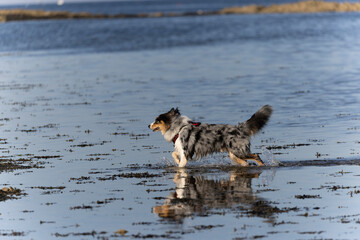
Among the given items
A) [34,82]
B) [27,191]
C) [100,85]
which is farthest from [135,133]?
[34,82]

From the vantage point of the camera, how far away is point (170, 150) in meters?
20.7

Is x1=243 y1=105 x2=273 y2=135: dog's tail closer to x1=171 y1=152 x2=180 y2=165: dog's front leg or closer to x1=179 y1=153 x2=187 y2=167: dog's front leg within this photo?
x1=179 y1=153 x2=187 y2=167: dog's front leg

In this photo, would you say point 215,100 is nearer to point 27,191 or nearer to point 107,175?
point 107,175

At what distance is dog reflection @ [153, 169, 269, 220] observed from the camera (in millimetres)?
13344

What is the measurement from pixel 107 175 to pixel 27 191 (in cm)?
223

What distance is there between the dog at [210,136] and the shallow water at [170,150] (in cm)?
41

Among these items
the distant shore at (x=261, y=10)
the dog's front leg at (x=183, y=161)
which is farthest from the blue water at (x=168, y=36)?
the dog's front leg at (x=183, y=161)

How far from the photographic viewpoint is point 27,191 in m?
15.6

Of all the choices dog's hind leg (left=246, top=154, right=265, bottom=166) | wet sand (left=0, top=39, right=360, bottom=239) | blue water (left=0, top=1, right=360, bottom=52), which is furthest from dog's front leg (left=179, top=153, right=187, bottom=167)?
blue water (left=0, top=1, right=360, bottom=52)

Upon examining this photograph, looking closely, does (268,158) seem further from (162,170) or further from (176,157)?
(162,170)

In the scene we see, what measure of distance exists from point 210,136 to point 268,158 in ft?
6.49

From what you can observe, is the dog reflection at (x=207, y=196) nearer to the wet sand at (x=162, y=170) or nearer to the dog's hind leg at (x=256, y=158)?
the wet sand at (x=162, y=170)

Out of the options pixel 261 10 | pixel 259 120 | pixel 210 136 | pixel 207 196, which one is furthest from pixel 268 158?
pixel 261 10

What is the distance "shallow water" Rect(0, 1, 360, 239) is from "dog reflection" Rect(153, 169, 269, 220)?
0.09 ft
